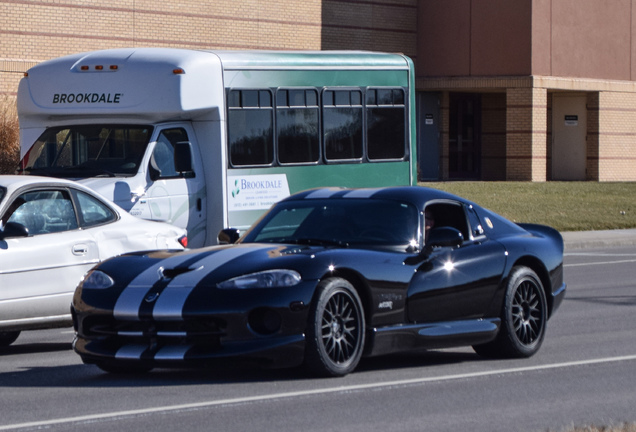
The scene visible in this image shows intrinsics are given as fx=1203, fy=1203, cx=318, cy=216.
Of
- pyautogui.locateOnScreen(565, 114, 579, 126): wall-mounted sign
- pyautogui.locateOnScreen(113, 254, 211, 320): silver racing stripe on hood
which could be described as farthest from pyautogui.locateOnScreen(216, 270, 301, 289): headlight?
pyautogui.locateOnScreen(565, 114, 579, 126): wall-mounted sign

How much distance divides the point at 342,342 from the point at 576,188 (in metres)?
26.8

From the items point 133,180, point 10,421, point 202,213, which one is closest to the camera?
point 10,421

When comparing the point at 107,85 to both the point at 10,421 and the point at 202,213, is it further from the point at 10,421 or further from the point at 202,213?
the point at 10,421

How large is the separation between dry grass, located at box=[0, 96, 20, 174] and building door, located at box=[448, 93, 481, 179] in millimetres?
18421

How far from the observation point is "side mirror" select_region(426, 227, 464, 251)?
8.91 meters

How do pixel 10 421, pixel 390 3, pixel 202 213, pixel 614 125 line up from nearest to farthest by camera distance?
pixel 10 421 → pixel 202 213 → pixel 390 3 → pixel 614 125

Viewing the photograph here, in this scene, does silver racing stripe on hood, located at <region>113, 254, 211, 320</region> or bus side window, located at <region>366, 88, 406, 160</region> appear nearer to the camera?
silver racing stripe on hood, located at <region>113, 254, 211, 320</region>

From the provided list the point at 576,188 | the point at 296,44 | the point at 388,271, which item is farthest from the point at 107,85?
the point at 576,188

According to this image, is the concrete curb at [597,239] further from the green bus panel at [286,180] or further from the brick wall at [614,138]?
the brick wall at [614,138]

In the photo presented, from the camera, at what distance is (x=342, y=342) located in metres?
8.36

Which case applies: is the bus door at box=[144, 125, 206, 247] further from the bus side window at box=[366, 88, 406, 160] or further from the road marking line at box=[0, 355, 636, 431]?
the road marking line at box=[0, 355, 636, 431]

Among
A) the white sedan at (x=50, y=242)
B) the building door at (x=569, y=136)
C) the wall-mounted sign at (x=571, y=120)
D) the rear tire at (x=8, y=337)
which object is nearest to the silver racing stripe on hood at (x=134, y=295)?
the white sedan at (x=50, y=242)

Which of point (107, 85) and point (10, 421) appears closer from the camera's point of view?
point (10, 421)

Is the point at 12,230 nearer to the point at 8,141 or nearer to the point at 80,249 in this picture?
the point at 80,249
